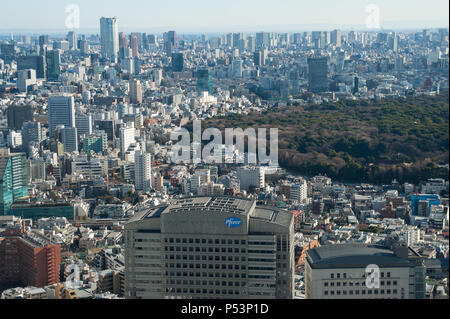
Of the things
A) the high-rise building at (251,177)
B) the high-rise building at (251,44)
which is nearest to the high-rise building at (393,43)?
the high-rise building at (251,177)

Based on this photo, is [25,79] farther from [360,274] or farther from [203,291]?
[360,274]

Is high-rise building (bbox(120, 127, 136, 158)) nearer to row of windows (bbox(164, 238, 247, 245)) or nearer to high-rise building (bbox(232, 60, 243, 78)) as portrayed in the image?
row of windows (bbox(164, 238, 247, 245))

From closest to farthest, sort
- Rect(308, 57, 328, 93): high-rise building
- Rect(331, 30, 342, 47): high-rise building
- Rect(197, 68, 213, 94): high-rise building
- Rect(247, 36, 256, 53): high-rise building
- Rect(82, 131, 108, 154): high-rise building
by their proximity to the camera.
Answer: Rect(82, 131, 108, 154): high-rise building < Rect(308, 57, 328, 93): high-rise building < Rect(331, 30, 342, 47): high-rise building < Rect(197, 68, 213, 94): high-rise building < Rect(247, 36, 256, 53): high-rise building

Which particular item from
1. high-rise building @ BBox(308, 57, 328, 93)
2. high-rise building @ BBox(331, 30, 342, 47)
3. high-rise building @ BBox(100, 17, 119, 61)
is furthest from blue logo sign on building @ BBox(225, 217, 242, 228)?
high-rise building @ BBox(331, 30, 342, 47)

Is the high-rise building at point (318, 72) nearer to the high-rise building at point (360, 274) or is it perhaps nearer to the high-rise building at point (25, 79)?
the high-rise building at point (25, 79)
